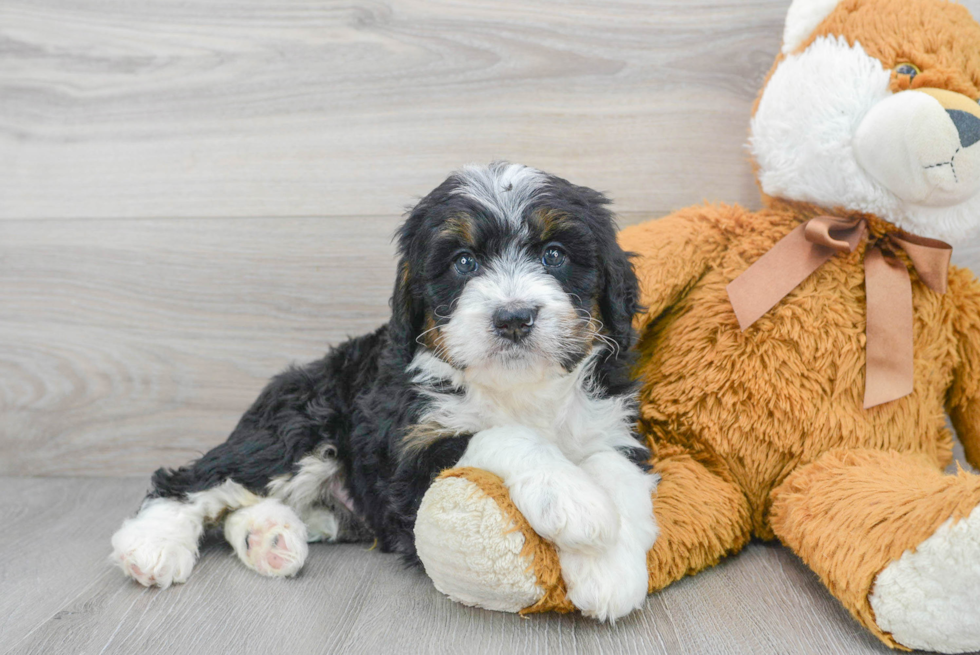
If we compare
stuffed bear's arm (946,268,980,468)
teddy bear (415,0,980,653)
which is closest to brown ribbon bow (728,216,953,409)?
teddy bear (415,0,980,653)

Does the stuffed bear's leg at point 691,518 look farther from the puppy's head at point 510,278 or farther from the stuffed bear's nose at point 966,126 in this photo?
the stuffed bear's nose at point 966,126

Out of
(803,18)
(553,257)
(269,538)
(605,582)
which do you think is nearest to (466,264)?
(553,257)

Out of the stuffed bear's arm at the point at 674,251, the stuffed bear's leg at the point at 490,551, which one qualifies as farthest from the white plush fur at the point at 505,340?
the stuffed bear's arm at the point at 674,251

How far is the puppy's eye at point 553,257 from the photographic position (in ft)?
5.26

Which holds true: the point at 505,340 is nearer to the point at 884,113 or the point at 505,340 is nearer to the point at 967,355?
the point at 884,113

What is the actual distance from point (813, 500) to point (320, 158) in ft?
5.64

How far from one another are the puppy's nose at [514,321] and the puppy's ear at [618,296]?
0.86ft

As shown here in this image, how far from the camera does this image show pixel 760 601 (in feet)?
5.02

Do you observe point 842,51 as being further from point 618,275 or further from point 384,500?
point 384,500

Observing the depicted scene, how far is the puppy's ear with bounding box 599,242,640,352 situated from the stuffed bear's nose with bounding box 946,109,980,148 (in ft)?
2.36

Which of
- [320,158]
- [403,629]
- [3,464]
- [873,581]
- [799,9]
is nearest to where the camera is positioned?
[873,581]

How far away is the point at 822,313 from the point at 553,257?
2.12ft

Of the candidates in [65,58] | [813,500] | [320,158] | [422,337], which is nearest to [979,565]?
[813,500]

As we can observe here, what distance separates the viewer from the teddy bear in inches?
62.6
